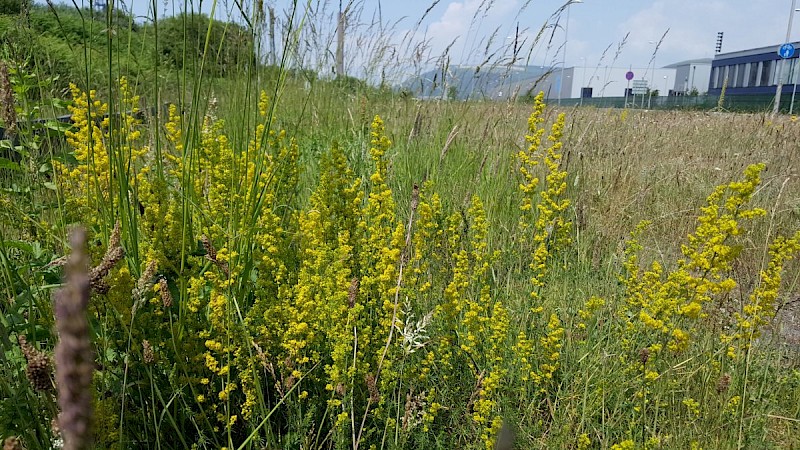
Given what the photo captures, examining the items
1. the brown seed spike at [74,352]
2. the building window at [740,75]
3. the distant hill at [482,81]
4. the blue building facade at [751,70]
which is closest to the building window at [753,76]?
the blue building facade at [751,70]

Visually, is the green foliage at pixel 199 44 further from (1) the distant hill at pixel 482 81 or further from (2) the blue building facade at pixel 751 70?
(2) the blue building facade at pixel 751 70

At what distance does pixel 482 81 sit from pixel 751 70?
151 feet

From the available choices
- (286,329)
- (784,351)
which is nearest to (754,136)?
(784,351)

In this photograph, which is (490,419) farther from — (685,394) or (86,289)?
(86,289)

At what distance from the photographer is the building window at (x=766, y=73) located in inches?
1497

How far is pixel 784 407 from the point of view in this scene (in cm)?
191

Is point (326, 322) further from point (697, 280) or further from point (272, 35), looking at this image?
point (272, 35)

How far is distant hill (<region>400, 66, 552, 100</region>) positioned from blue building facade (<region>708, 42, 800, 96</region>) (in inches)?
1445

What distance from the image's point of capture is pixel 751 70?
136 feet

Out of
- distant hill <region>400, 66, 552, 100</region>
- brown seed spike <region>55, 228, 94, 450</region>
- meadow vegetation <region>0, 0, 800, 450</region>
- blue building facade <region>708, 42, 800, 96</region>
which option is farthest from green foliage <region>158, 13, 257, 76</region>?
blue building facade <region>708, 42, 800, 96</region>

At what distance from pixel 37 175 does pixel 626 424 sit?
2.10 m

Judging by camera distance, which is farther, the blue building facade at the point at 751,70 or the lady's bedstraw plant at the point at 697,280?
the blue building facade at the point at 751,70

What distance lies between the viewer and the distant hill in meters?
4.39

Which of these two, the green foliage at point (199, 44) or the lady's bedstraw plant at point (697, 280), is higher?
the green foliage at point (199, 44)
